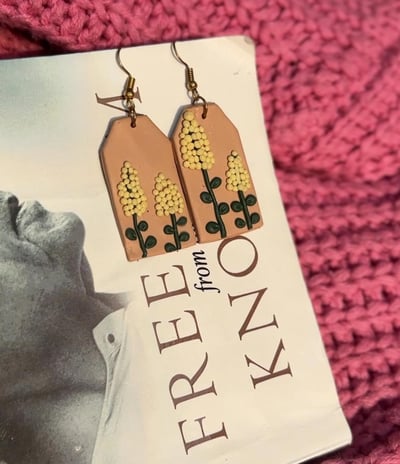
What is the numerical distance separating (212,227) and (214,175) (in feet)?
0.13

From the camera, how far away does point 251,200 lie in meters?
0.49

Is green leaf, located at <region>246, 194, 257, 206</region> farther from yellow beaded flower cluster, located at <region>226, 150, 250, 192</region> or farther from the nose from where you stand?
the nose

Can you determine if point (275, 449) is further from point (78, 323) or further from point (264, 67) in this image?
point (264, 67)

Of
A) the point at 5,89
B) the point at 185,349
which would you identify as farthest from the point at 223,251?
the point at 5,89

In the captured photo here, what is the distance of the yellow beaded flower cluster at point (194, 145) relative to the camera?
0.47 meters

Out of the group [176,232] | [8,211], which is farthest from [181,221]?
[8,211]

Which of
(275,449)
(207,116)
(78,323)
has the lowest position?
(275,449)

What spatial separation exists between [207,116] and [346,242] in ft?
0.52

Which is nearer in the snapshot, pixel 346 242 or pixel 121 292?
pixel 121 292

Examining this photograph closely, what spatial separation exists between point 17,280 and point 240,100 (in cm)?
22

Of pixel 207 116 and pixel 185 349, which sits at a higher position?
pixel 207 116

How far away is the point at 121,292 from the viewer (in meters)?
0.44

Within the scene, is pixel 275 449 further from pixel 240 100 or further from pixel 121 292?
pixel 240 100

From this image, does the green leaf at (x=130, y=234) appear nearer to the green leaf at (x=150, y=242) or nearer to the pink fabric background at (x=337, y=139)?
the green leaf at (x=150, y=242)
